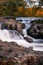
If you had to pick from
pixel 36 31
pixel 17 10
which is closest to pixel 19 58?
pixel 36 31

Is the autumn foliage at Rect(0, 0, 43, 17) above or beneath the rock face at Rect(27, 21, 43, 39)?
beneath

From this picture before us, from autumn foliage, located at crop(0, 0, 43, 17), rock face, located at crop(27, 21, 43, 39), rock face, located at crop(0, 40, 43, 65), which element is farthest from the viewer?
autumn foliage, located at crop(0, 0, 43, 17)

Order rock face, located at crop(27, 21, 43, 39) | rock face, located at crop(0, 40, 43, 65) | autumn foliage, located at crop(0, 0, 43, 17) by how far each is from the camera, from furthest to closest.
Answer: autumn foliage, located at crop(0, 0, 43, 17) → rock face, located at crop(27, 21, 43, 39) → rock face, located at crop(0, 40, 43, 65)

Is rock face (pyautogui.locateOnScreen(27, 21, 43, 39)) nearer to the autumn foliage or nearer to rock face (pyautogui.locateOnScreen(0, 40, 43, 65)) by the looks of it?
the autumn foliage

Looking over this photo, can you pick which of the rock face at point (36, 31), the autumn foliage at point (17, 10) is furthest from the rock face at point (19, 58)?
the autumn foliage at point (17, 10)

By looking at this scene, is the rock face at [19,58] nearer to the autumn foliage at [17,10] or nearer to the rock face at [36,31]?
the rock face at [36,31]

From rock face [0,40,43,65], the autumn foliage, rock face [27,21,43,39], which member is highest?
rock face [0,40,43,65]

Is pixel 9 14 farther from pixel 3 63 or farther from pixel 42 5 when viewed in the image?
pixel 3 63

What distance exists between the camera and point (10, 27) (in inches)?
1499

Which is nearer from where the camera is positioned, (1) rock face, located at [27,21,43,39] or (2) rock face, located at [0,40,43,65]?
(2) rock face, located at [0,40,43,65]

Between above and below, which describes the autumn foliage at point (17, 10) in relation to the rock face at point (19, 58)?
below

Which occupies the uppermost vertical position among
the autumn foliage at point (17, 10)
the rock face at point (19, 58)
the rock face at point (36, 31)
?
the rock face at point (19, 58)

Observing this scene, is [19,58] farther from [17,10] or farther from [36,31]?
[17,10]

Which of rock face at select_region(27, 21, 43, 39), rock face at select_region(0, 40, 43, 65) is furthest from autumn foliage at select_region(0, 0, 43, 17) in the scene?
rock face at select_region(0, 40, 43, 65)
